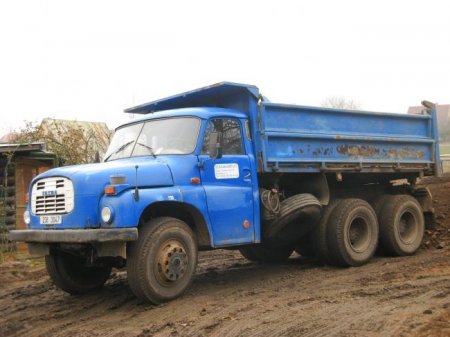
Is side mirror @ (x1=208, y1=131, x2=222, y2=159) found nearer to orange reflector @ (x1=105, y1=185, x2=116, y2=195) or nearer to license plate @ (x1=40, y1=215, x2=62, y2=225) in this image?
orange reflector @ (x1=105, y1=185, x2=116, y2=195)

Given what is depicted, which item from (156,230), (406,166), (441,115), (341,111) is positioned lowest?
(156,230)

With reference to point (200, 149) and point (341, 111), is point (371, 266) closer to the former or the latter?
point (341, 111)

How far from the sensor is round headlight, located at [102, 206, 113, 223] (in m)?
6.04

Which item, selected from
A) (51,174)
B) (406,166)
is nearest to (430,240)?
(406,166)

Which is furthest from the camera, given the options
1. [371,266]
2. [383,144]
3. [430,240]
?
[430,240]

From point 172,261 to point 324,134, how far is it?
3.50 m

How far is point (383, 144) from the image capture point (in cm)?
948

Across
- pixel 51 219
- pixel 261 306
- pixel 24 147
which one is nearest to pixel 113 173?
pixel 51 219

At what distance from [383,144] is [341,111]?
113 centimetres

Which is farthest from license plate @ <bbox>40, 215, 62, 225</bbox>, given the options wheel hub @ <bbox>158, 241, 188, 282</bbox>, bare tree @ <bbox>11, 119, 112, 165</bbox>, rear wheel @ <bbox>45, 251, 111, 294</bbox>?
bare tree @ <bbox>11, 119, 112, 165</bbox>

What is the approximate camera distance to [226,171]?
23.9ft

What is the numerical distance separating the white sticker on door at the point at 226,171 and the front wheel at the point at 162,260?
0.92m

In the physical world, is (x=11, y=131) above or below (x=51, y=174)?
above

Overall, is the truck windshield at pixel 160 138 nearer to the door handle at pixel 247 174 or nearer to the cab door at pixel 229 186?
the cab door at pixel 229 186
